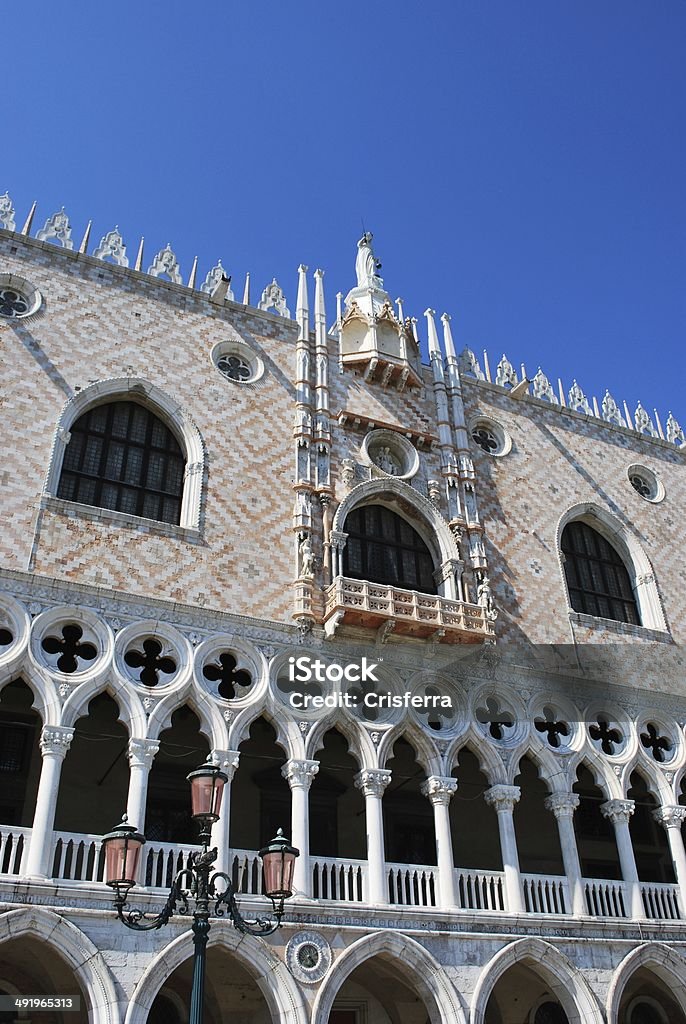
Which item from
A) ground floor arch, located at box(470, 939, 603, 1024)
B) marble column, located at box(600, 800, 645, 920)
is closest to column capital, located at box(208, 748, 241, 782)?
ground floor arch, located at box(470, 939, 603, 1024)

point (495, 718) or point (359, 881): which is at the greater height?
point (495, 718)

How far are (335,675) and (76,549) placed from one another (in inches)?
190

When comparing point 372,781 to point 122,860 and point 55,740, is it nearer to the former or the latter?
point 55,740

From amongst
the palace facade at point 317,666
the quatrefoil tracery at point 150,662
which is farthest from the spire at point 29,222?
the quatrefoil tracery at point 150,662

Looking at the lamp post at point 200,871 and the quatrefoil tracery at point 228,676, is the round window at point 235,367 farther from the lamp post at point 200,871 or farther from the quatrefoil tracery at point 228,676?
the lamp post at point 200,871

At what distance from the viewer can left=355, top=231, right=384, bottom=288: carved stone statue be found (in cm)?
2175

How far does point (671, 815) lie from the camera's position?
16719 mm

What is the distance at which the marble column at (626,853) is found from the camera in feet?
50.4

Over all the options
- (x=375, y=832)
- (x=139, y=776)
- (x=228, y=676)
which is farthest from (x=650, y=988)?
(x=139, y=776)

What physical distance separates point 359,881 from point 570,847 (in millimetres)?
3931

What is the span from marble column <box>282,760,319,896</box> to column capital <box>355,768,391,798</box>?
0.86m

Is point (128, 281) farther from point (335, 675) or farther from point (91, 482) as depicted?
point (335, 675)

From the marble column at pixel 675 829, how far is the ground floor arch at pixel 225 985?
7812 millimetres

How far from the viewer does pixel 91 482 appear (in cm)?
1553
